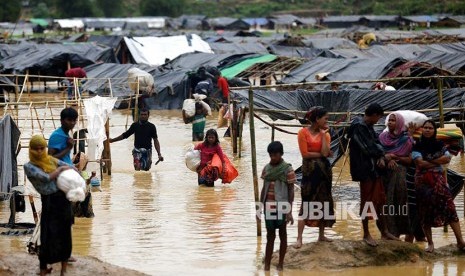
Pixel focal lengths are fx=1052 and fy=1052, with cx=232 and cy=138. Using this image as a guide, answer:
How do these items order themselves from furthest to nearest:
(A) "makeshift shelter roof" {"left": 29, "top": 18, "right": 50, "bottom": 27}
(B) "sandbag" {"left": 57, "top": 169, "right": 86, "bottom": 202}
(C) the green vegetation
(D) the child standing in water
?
(C) the green vegetation, (A) "makeshift shelter roof" {"left": 29, "top": 18, "right": 50, "bottom": 27}, (D) the child standing in water, (B) "sandbag" {"left": 57, "top": 169, "right": 86, "bottom": 202}

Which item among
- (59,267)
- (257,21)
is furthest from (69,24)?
(59,267)

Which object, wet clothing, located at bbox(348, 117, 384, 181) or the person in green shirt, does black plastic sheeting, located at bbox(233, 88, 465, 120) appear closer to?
the person in green shirt

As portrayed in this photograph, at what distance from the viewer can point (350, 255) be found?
870 cm

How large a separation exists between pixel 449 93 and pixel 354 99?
1339mm

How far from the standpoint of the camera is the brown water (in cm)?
880

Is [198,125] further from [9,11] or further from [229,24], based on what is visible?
[9,11]

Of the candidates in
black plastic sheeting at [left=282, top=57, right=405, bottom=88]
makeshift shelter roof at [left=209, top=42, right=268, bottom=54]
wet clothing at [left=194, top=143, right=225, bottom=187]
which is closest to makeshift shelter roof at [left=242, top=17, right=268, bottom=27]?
makeshift shelter roof at [left=209, top=42, right=268, bottom=54]

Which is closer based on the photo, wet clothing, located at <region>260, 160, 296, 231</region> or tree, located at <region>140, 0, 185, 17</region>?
wet clothing, located at <region>260, 160, 296, 231</region>

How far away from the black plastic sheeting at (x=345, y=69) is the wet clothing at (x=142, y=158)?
31.9 ft

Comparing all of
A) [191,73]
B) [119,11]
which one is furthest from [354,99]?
[119,11]

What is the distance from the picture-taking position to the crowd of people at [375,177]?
849 cm

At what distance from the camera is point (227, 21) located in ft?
298

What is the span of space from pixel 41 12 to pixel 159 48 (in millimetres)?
70429

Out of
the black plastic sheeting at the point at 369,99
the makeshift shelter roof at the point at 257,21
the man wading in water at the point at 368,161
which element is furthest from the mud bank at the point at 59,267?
the makeshift shelter roof at the point at 257,21
